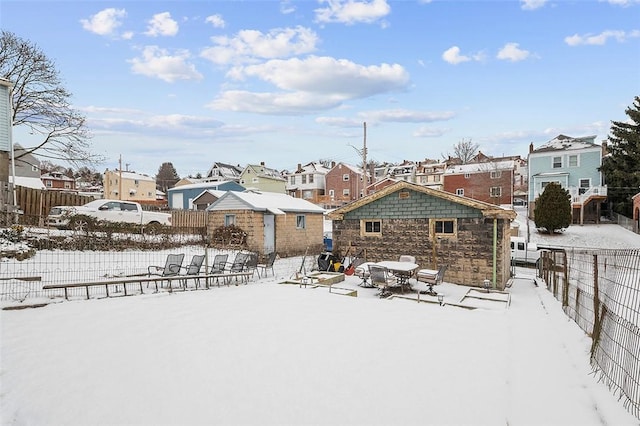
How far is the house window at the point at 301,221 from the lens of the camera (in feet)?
64.9

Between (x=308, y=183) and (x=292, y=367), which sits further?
(x=308, y=183)

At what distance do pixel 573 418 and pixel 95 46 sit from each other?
1682 cm

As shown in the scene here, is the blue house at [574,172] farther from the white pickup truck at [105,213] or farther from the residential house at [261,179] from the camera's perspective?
the white pickup truck at [105,213]

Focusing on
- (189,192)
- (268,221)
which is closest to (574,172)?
(268,221)

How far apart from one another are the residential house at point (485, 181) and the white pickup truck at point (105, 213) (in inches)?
1278

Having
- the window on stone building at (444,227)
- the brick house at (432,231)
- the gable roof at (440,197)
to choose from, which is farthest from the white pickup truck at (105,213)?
the window on stone building at (444,227)

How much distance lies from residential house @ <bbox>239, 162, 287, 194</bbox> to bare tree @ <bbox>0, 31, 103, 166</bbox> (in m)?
23.9

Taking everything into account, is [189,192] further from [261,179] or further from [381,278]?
[381,278]

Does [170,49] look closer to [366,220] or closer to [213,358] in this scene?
[366,220]

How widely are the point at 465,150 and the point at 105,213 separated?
51.8 metres

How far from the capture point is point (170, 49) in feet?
49.6

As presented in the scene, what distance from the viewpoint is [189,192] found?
Answer: 37.3m

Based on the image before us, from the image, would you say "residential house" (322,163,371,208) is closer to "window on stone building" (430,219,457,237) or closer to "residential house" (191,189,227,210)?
"residential house" (191,189,227,210)

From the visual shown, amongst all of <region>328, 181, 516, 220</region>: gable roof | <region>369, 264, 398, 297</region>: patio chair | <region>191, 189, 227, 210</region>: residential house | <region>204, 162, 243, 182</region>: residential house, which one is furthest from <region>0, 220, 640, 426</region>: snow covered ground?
<region>204, 162, 243, 182</region>: residential house
